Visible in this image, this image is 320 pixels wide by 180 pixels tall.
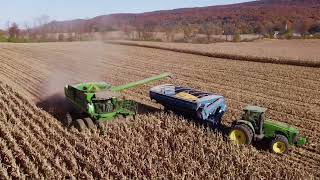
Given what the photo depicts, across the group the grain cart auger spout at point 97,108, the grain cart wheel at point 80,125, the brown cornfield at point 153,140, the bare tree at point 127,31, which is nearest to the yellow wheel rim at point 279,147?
the brown cornfield at point 153,140

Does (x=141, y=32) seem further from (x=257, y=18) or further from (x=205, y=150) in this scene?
(x=205, y=150)

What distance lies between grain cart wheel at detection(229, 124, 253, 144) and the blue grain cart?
119 cm

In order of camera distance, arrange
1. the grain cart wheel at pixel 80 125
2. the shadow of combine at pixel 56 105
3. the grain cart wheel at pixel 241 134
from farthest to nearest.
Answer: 1. the shadow of combine at pixel 56 105
2. the grain cart wheel at pixel 80 125
3. the grain cart wheel at pixel 241 134

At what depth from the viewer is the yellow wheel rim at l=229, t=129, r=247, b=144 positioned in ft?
36.3

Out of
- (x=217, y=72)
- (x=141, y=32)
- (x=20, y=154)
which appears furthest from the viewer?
(x=141, y=32)

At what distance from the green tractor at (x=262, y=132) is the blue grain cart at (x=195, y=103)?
51.0 inches

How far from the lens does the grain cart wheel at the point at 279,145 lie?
10.6 meters

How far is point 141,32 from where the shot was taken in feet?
226

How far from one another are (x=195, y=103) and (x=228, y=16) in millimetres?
102204

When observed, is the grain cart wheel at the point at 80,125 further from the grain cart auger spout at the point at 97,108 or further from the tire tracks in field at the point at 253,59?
the tire tracks in field at the point at 253,59

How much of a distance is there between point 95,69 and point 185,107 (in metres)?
15.6

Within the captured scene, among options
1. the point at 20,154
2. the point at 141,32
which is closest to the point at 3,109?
the point at 20,154

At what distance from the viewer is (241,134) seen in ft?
36.4

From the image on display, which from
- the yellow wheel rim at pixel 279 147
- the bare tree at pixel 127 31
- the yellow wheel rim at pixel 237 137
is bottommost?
the yellow wheel rim at pixel 279 147
